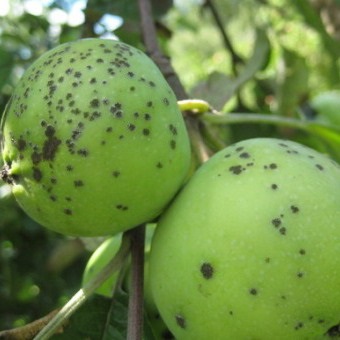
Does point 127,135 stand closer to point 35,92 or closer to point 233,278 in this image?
point 35,92

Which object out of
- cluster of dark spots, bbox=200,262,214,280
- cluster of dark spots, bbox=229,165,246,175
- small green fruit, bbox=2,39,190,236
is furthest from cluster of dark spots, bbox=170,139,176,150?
cluster of dark spots, bbox=200,262,214,280

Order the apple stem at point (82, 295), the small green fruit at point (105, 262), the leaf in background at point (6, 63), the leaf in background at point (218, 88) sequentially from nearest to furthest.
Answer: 1. the apple stem at point (82, 295)
2. the small green fruit at point (105, 262)
3. the leaf in background at point (218, 88)
4. the leaf in background at point (6, 63)

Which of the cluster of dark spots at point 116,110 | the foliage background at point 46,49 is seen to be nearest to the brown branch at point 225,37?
the foliage background at point 46,49

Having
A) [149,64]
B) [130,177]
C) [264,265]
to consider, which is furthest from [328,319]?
[149,64]

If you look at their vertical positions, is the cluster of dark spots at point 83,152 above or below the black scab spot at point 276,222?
above

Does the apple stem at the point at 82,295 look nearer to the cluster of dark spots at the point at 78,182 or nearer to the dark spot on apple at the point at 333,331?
the cluster of dark spots at the point at 78,182

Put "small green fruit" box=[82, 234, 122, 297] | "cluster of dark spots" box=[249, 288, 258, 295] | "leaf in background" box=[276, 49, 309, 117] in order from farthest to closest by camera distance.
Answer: "leaf in background" box=[276, 49, 309, 117], "small green fruit" box=[82, 234, 122, 297], "cluster of dark spots" box=[249, 288, 258, 295]

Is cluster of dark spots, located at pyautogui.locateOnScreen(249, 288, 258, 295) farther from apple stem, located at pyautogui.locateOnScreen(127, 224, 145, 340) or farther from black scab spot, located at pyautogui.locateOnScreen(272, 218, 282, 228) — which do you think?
apple stem, located at pyautogui.locateOnScreen(127, 224, 145, 340)
